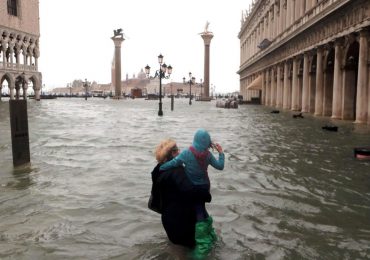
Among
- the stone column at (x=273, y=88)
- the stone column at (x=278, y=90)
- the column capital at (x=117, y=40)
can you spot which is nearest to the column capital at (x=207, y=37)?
the column capital at (x=117, y=40)

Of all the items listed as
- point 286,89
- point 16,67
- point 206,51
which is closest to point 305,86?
point 286,89

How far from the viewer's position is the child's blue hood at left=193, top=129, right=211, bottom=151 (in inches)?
173

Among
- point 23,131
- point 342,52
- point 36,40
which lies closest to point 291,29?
point 342,52

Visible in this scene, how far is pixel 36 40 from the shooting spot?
6469cm

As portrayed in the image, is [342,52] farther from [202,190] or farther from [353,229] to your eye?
[202,190]

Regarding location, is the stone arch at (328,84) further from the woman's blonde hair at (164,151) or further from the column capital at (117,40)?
the column capital at (117,40)

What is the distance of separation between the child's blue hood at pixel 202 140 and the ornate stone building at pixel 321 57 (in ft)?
55.6

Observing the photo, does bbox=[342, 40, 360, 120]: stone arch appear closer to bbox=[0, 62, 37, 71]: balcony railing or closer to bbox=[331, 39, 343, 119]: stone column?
bbox=[331, 39, 343, 119]: stone column

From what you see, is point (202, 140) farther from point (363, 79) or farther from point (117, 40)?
point (117, 40)

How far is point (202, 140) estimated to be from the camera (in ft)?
14.4

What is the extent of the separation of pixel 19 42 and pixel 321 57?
146 ft

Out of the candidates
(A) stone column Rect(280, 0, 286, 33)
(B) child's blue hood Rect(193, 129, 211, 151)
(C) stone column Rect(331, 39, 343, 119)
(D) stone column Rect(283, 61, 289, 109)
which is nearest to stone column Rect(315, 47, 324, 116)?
(C) stone column Rect(331, 39, 343, 119)

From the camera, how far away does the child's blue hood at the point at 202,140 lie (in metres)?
4.39

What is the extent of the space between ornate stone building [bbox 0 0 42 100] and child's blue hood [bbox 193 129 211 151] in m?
54.4
